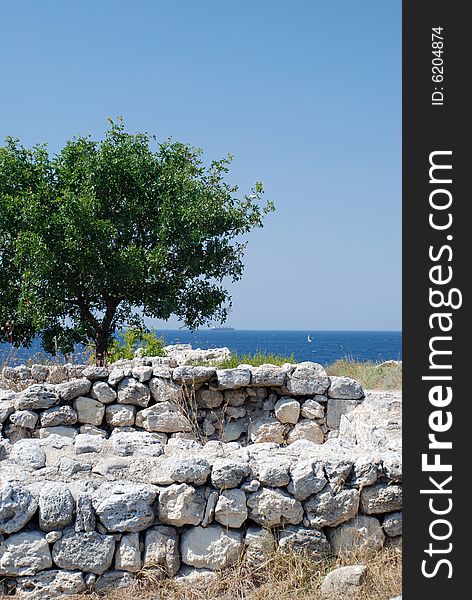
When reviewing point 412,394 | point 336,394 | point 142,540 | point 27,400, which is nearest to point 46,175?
point 27,400

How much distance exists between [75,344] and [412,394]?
445 inches

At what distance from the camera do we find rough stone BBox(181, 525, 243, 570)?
463 centimetres

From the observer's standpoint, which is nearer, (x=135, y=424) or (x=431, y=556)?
(x=431, y=556)

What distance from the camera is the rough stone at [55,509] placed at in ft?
14.7

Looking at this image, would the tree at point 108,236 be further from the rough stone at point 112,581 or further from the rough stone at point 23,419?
the rough stone at point 112,581

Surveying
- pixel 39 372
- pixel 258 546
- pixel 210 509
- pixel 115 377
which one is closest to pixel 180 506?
pixel 210 509

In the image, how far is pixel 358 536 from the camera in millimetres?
4855

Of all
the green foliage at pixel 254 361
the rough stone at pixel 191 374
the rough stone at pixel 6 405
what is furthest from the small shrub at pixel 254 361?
the rough stone at pixel 6 405

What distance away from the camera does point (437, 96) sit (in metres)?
3.67

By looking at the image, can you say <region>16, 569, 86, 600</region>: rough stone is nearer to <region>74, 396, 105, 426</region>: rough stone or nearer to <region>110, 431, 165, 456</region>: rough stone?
<region>110, 431, 165, 456</region>: rough stone

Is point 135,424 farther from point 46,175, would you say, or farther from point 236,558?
point 46,175

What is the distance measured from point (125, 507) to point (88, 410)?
4.76 m

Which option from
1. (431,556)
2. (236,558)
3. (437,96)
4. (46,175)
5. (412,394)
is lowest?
(236,558)

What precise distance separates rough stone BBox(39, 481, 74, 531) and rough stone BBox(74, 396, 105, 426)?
15.2ft
